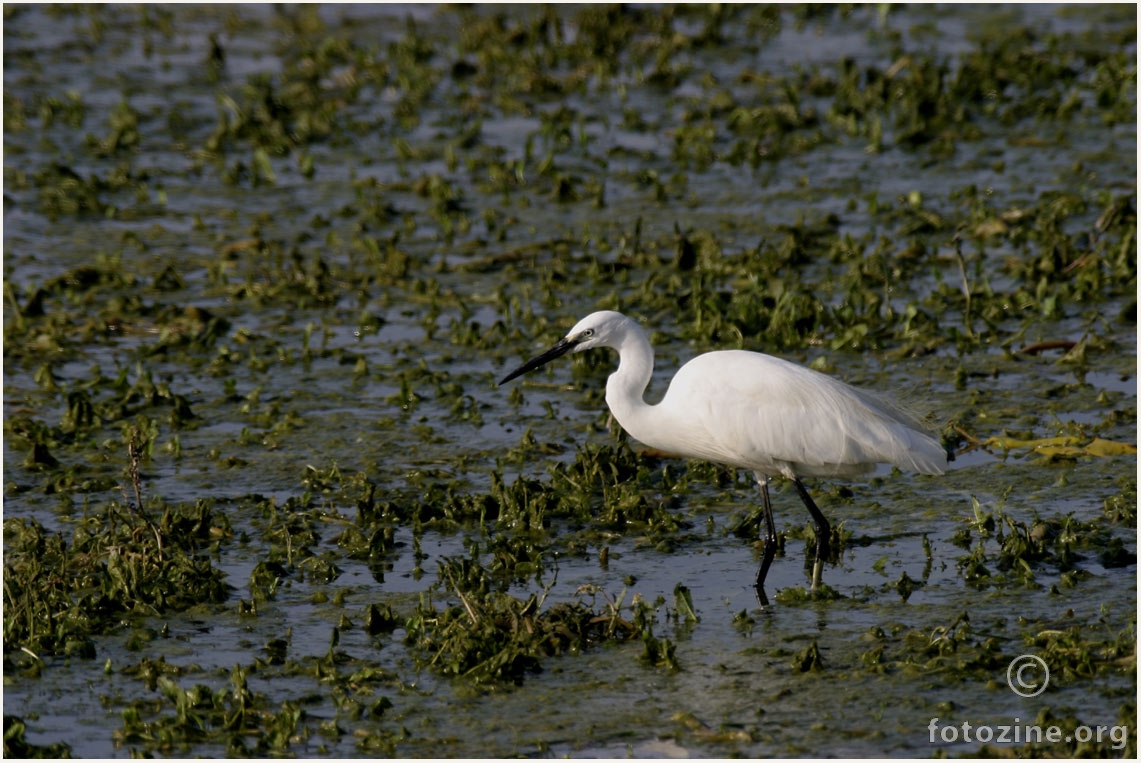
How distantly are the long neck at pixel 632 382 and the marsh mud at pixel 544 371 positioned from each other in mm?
437

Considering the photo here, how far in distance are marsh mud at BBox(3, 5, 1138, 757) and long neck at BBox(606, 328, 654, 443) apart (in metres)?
0.44

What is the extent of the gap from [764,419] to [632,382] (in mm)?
567

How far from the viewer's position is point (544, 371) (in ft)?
29.1

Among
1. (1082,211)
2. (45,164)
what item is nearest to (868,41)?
(1082,211)

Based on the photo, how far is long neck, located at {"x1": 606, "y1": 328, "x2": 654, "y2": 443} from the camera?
6.58 m

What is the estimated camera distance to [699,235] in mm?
10359

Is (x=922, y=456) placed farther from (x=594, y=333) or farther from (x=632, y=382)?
(x=594, y=333)

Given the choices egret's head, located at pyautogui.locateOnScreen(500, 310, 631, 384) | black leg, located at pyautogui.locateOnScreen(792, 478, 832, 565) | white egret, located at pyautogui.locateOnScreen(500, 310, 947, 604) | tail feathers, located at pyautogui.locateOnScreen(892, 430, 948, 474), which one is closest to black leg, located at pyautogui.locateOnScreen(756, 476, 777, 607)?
white egret, located at pyautogui.locateOnScreen(500, 310, 947, 604)

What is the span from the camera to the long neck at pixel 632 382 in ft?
21.6

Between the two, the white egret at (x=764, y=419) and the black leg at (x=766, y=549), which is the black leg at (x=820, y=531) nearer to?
the white egret at (x=764, y=419)

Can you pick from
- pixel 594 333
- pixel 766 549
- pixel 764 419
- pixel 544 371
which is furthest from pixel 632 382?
pixel 544 371

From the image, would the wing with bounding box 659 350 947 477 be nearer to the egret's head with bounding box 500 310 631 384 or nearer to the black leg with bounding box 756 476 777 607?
the black leg with bounding box 756 476 777 607

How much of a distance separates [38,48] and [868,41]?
773 centimetres

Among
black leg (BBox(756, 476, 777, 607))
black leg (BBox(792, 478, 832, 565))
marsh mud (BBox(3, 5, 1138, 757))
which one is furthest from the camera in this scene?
black leg (BBox(792, 478, 832, 565))
